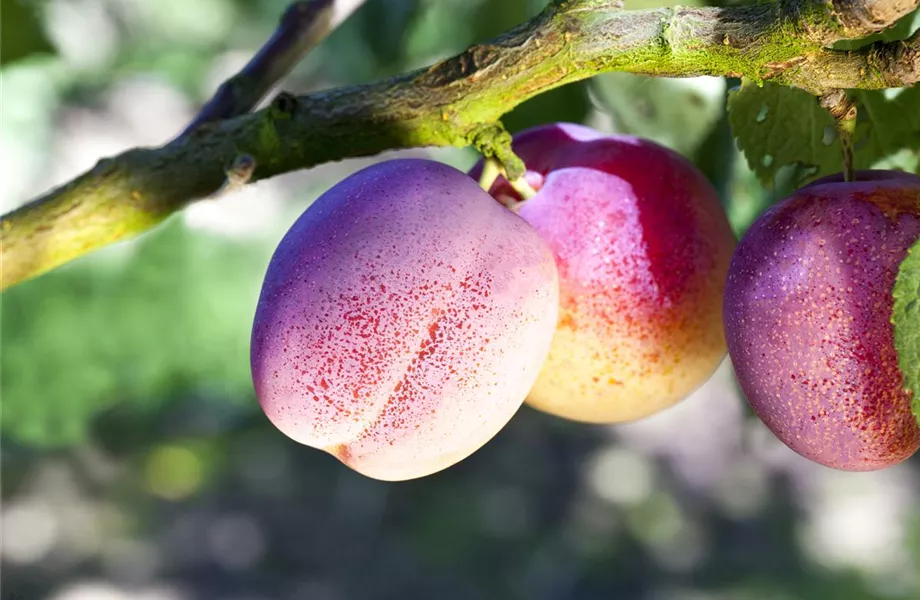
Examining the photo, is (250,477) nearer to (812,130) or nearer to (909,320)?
(812,130)

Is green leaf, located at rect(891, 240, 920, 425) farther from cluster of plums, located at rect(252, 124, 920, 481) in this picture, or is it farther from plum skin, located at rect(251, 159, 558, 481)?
plum skin, located at rect(251, 159, 558, 481)

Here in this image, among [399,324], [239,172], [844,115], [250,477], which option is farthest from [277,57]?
[250,477]

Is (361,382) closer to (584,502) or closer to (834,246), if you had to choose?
(834,246)

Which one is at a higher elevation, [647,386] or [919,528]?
[647,386]

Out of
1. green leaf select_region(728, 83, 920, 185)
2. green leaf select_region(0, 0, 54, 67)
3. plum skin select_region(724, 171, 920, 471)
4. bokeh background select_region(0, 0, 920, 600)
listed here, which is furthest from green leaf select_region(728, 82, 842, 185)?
bokeh background select_region(0, 0, 920, 600)

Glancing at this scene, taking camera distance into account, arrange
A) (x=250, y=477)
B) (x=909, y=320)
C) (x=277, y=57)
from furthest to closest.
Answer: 1. (x=250, y=477)
2. (x=277, y=57)
3. (x=909, y=320)

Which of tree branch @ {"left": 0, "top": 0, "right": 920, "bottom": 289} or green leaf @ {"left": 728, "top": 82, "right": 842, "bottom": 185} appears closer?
tree branch @ {"left": 0, "top": 0, "right": 920, "bottom": 289}

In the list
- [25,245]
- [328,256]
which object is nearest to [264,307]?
[328,256]
